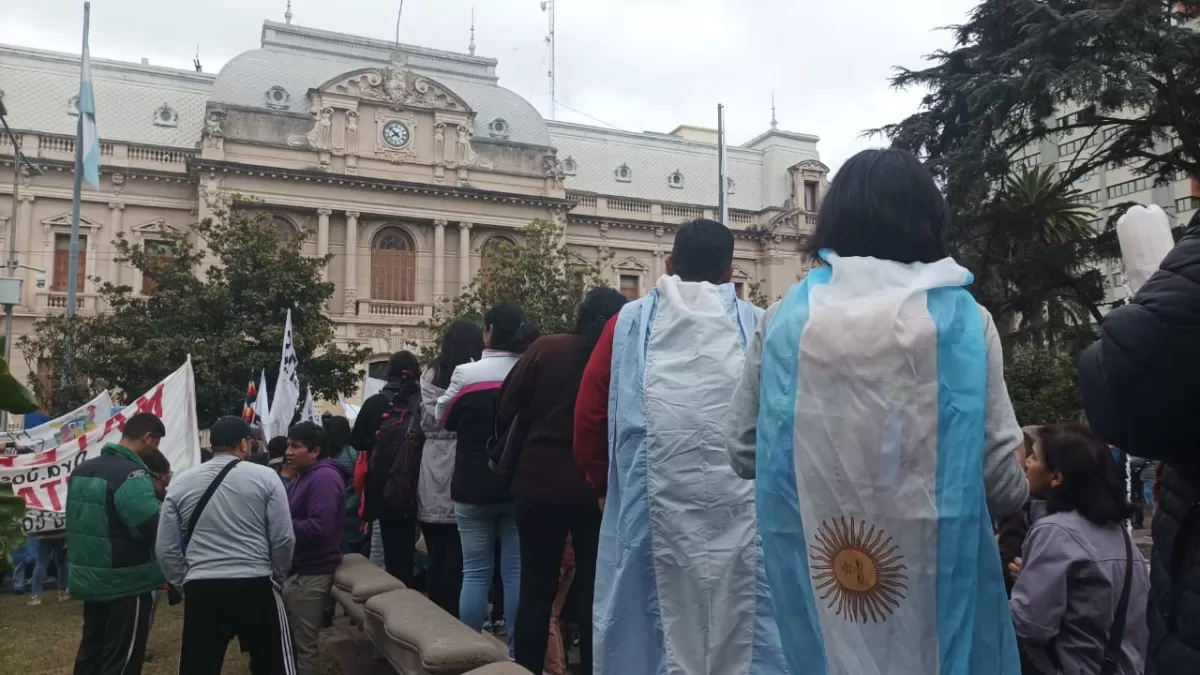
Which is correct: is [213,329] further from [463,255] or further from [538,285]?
[463,255]

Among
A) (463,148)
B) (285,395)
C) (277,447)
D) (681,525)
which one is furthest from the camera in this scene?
(463,148)

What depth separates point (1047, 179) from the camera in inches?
712

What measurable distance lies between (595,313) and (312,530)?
2.67 metres

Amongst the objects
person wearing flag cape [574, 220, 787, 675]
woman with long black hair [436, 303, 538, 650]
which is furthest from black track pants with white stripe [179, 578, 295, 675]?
person wearing flag cape [574, 220, 787, 675]

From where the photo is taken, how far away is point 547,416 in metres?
4.60

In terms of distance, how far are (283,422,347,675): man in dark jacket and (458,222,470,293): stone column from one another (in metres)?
30.9

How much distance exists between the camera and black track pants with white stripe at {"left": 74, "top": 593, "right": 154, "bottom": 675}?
5.66 m

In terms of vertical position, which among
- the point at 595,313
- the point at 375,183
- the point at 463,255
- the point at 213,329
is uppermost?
the point at 375,183

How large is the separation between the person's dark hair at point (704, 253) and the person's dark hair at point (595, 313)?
86 cm

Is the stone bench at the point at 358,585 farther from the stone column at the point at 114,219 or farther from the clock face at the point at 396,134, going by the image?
the clock face at the point at 396,134

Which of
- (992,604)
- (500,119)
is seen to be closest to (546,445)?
(992,604)

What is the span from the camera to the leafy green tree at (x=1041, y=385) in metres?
→ 17.0

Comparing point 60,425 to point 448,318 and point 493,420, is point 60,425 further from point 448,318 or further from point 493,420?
point 448,318

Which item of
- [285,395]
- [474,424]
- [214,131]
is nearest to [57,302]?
[214,131]
